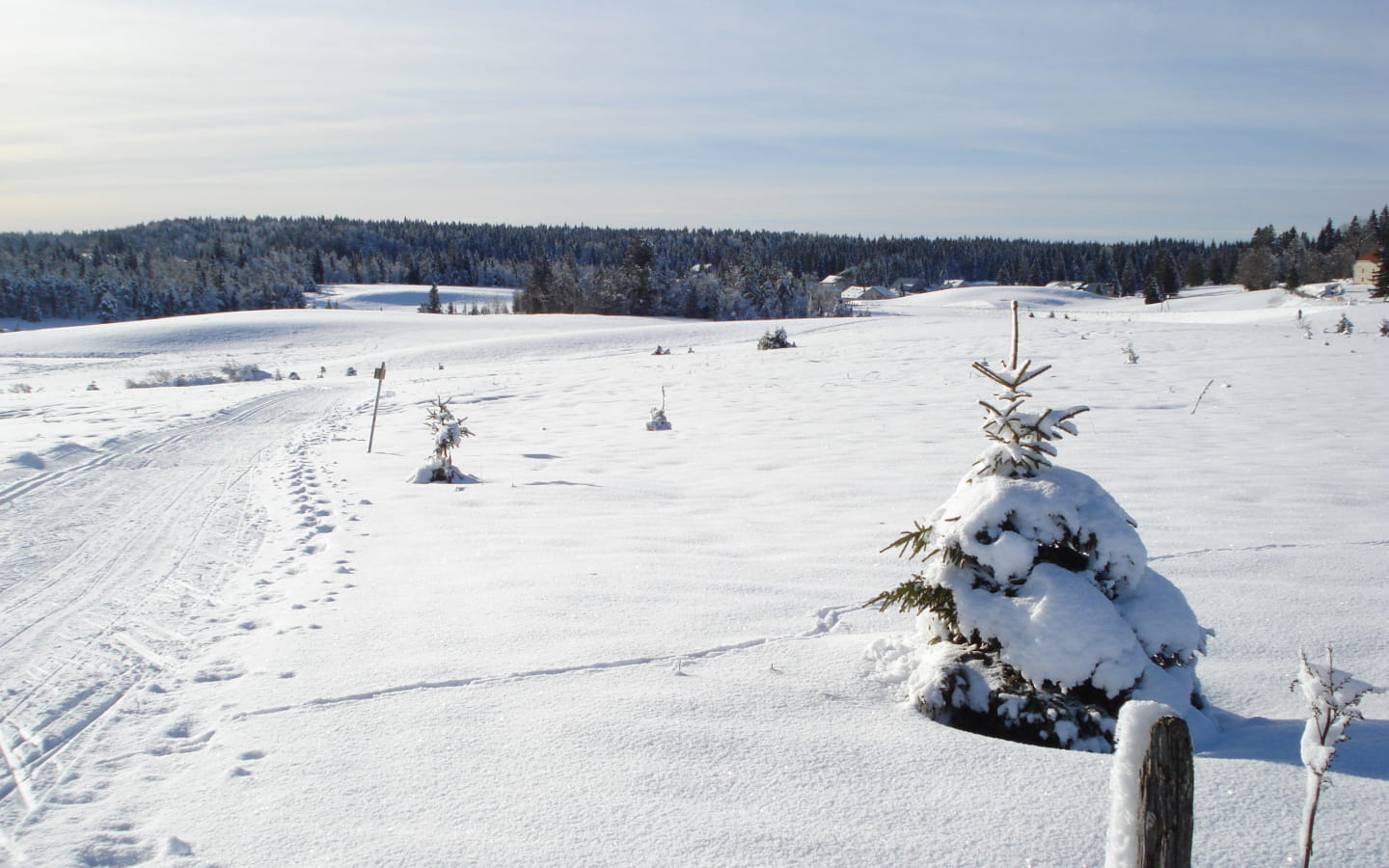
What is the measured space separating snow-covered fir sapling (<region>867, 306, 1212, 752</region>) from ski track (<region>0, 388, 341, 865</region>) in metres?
3.13

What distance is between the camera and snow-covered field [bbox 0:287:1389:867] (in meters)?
2.66

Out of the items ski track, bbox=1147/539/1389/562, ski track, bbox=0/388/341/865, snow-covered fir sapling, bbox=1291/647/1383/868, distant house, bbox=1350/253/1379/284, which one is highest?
distant house, bbox=1350/253/1379/284

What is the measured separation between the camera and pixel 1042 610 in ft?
10.6

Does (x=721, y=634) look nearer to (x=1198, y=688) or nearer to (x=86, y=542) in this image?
(x=1198, y=688)

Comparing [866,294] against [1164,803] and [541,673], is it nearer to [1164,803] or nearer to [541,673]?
[541,673]

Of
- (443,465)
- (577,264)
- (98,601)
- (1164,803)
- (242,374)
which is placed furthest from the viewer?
(577,264)

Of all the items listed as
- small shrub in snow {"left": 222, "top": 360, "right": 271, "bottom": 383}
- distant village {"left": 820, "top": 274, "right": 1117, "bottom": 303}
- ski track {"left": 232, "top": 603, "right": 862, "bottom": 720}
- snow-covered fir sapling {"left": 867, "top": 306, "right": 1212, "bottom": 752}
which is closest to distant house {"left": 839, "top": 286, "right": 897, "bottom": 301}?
distant village {"left": 820, "top": 274, "right": 1117, "bottom": 303}

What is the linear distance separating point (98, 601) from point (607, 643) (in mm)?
3992

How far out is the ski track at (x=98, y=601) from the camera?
3.31 meters

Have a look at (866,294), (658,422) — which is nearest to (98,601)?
(658,422)

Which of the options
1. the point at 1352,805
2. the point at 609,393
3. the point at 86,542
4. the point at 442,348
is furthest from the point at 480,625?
the point at 442,348

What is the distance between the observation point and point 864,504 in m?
7.68

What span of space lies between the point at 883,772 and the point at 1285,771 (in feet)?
4.62

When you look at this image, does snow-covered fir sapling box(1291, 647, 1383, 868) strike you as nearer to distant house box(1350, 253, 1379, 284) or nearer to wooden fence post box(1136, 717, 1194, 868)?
wooden fence post box(1136, 717, 1194, 868)
